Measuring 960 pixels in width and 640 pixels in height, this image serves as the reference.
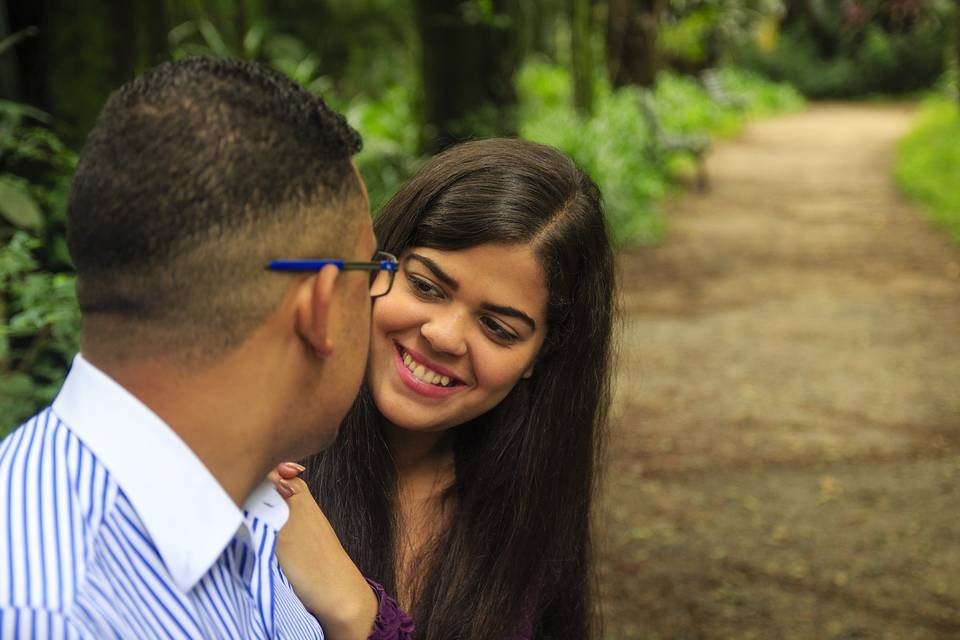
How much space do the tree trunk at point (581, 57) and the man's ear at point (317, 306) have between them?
11.9 metres

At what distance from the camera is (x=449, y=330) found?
1.99 meters

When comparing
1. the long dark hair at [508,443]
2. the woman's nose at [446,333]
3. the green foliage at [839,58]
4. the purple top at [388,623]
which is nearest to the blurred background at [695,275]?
the long dark hair at [508,443]

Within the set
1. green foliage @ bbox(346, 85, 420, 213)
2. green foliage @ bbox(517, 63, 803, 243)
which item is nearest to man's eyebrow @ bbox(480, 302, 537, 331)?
green foliage @ bbox(346, 85, 420, 213)

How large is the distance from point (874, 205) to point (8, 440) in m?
13.0

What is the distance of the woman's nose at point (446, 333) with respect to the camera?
6.49 feet

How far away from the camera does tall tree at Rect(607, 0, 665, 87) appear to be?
16266 mm

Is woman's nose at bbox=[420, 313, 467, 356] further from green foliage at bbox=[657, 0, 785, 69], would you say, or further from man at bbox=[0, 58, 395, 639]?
green foliage at bbox=[657, 0, 785, 69]

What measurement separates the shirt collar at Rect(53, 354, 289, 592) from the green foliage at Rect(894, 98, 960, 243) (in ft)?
34.8

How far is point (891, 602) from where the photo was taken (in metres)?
4.25

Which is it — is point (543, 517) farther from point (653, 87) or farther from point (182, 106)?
point (653, 87)

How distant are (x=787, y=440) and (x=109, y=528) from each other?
524 centimetres

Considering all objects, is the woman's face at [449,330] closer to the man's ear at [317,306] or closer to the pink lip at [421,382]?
the pink lip at [421,382]

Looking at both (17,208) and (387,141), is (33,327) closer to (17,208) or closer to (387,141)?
(17,208)

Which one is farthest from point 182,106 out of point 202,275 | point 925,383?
point 925,383
